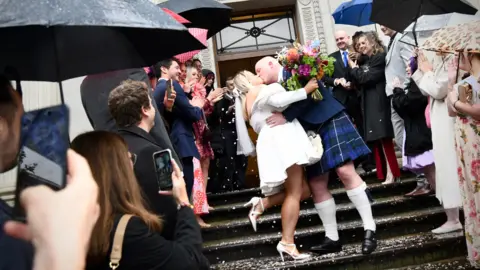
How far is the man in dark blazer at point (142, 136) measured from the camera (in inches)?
77.3

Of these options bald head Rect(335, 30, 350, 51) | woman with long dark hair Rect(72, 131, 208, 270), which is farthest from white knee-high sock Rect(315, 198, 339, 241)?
bald head Rect(335, 30, 350, 51)

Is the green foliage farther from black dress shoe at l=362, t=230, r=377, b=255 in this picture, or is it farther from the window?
the window

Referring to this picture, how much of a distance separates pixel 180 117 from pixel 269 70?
930 millimetres

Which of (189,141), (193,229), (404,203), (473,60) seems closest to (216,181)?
(189,141)

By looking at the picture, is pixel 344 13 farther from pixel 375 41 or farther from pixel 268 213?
pixel 268 213

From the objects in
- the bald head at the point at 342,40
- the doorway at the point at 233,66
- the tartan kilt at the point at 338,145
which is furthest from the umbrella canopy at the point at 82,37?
the doorway at the point at 233,66

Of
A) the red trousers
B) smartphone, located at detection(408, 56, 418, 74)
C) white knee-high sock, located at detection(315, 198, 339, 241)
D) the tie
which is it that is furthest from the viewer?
the tie

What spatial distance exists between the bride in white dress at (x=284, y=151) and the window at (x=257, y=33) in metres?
4.82

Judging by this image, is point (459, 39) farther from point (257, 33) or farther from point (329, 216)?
point (257, 33)

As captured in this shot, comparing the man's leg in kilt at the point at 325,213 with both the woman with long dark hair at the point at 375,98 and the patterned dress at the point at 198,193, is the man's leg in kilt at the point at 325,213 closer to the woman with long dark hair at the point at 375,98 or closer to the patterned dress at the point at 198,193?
the patterned dress at the point at 198,193

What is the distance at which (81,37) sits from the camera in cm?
223

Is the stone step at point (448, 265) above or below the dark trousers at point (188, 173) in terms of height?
below

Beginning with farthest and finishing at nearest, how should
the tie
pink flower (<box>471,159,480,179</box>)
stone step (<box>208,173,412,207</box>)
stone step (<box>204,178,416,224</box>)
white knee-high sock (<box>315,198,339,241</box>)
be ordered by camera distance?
the tie, stone step (<box>208,173,412,207</box>), stone step (<box>204,178,416,224</box>), white knee-high sock (<box>315,198,339,241</box>), pink flower (<box>471,159,480,179</box>)

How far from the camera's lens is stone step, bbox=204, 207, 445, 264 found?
420cm
